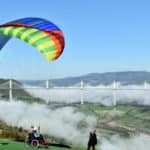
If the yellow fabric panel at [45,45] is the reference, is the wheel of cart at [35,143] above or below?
below

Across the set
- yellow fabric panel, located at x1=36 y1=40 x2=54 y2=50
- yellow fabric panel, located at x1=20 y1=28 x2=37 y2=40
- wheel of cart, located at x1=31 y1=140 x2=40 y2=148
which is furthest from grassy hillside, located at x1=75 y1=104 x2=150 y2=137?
yellow fabric panel, located at x1=20 y1=28 x2=37 y2=40

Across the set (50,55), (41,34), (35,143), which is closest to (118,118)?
(35,143)

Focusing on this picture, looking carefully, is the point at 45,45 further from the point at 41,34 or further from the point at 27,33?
the point at 27,33

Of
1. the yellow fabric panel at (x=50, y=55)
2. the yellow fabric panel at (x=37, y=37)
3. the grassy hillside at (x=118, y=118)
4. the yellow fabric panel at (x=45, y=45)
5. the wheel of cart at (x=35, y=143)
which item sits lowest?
the wheel of cart at (x=35, y=143)

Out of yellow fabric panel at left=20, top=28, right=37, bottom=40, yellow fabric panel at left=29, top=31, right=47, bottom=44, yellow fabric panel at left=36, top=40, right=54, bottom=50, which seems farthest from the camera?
yellow fabric panel at left=29, top=31, right=47, bottom=44

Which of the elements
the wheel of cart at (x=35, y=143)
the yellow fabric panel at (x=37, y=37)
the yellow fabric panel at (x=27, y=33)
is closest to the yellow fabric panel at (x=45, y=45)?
the yellow fabric panel at (x=37, y=37)

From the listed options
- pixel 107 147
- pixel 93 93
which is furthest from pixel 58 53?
pixel 93 93

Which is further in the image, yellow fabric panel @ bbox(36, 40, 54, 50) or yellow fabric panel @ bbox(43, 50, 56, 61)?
yellow fabric panel @ bbox(36, 40, 54, 50)

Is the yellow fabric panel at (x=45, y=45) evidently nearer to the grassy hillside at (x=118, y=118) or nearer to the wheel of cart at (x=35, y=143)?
the wheel of cart at (x=35, y=143)

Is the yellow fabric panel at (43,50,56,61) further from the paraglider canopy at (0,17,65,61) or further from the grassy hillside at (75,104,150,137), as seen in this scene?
the grassy hillside at (75,104,150,137)
